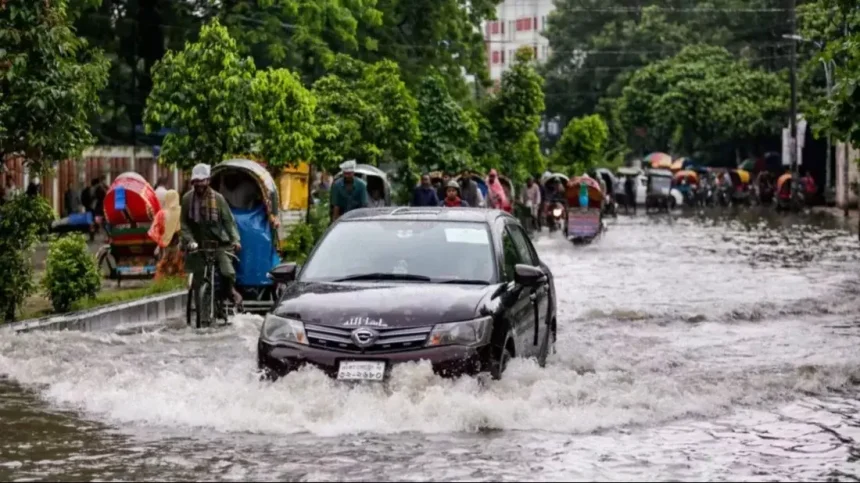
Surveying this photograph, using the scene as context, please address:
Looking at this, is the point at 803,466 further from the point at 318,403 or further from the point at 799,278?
the point at 799,278

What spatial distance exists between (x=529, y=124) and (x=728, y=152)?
49428 millimetres

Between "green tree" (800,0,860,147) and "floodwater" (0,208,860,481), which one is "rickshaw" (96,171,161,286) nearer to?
"floodwater" (0,208,860,481)

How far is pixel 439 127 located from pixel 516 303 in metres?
32.5

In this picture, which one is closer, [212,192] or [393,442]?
[393,442]

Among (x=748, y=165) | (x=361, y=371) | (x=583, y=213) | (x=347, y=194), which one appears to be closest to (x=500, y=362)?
(x=361, y=371)

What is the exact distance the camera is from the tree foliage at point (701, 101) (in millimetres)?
92062

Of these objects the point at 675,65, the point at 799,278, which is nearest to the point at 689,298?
the point at 799,278

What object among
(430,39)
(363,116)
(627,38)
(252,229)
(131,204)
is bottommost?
(252,229)

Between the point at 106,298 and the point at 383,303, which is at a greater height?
the point at 383,303

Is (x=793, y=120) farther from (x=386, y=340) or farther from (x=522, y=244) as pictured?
(x=386, y=340)

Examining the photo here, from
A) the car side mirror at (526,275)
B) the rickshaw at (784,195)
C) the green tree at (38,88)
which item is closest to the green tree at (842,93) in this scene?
the green tree at (38,88)

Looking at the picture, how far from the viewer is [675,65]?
99188 millimetres

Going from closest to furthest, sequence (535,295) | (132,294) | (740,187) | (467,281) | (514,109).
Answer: (467,281), (535,295), (132,294), (514,109), (740,187)

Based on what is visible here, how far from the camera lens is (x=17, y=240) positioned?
717 inches
